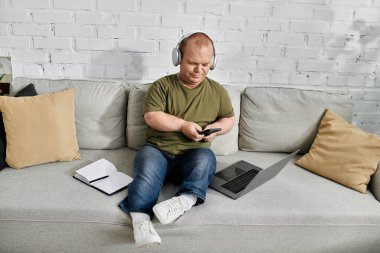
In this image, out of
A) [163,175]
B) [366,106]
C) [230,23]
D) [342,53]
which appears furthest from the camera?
[366,106]

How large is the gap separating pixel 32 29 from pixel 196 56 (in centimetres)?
109

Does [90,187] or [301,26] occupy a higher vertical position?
[301,26]

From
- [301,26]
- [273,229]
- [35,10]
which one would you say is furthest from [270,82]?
[35,10]

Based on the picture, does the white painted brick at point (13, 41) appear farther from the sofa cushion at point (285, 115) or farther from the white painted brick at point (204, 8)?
the sofa cushion at point (285, 115)

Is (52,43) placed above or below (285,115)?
above

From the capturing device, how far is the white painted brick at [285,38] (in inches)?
88.0

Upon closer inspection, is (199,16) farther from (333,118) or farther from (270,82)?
(333,118)

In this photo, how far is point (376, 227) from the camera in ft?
5.24

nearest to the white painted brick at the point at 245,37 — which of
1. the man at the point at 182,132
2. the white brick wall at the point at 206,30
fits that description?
the white brick wall at the point at 206,30

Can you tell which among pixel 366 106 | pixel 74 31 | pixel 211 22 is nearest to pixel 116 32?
pixel 74 31

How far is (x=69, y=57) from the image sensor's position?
87.4 inches

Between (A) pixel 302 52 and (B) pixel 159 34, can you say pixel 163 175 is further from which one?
(A) pixel 302 52

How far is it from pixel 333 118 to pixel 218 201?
2.70 ft

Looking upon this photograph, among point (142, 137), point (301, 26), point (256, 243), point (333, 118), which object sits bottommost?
point (256, 243)
